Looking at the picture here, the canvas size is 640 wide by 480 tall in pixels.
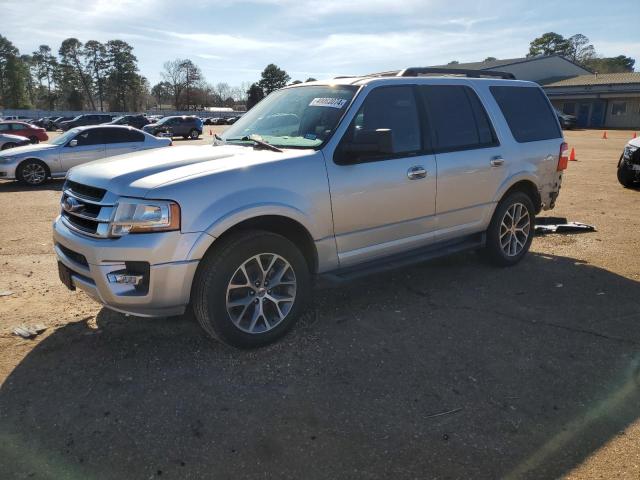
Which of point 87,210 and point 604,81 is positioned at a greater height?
point 604,81

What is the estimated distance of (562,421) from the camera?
2.90 metres

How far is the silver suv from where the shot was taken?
3246 millimetres

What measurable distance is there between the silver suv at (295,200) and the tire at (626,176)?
7107 mm

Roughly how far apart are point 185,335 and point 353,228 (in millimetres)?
1608

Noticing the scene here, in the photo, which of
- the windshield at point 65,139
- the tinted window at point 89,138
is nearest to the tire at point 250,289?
the tinted window at point 89,138

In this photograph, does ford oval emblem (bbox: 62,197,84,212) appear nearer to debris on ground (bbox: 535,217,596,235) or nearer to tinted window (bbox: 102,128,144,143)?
debris on ground (bbox: 535,217,596,235)

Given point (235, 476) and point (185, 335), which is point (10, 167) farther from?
point (235, 476)

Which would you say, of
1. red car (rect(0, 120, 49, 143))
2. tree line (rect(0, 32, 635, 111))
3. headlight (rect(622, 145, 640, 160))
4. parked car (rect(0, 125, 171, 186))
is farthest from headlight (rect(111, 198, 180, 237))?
tree line (rect(0, 32, 635, 111))

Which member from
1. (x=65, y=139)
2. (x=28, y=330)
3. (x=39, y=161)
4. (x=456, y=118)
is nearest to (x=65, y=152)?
(x=65, y=139)

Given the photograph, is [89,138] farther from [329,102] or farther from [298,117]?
[329,102]

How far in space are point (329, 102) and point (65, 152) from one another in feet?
35.5

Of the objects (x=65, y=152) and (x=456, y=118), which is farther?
(x=65, y=152)

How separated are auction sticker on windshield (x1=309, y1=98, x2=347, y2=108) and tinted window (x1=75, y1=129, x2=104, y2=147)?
10478mm

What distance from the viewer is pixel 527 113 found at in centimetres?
570
